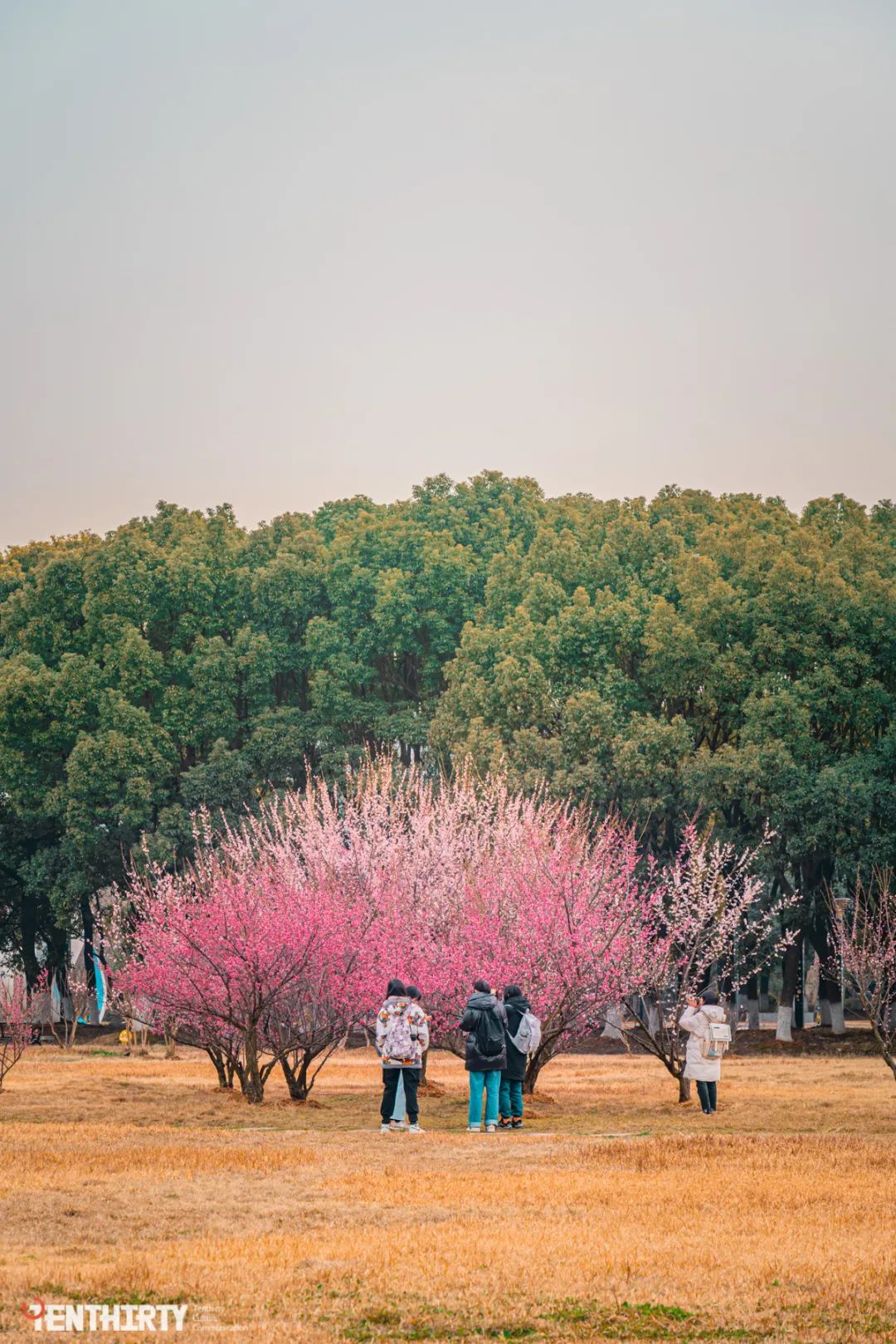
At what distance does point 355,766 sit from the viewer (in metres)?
49.1

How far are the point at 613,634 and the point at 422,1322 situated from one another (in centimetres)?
3665

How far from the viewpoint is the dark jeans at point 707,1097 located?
74.7 feet

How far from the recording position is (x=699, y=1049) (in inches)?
873

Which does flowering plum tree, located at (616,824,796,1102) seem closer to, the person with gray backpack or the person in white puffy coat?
the person in white puffy coat

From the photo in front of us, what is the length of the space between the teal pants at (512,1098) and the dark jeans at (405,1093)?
1.33 metres

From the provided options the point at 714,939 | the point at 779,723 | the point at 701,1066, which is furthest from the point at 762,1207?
the point at 779,723

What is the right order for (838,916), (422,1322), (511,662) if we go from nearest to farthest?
1. (422,1322)
2. (838,916)
3. (511,662)

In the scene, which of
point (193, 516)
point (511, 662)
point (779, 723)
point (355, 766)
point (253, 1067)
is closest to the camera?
point (253, 1067)

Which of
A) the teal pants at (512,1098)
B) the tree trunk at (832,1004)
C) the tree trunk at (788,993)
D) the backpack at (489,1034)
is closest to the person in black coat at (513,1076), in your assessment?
the teal pants at (512,1098)

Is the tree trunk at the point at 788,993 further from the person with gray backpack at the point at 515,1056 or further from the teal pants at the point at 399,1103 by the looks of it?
the teal pants at the point at 399,1103

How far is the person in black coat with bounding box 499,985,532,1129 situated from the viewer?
21484 millimetres

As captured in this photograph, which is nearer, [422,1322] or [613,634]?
[422,1322]

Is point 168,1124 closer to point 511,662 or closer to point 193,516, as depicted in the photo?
point 511,662

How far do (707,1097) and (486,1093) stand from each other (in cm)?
371
